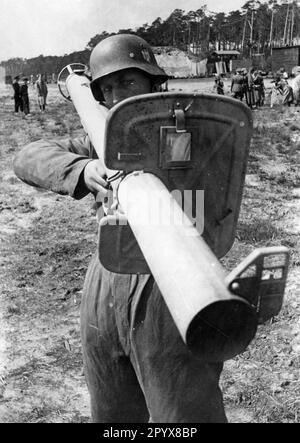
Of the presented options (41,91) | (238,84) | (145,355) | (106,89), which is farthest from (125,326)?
(41,91)

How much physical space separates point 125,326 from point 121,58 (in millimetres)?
1151

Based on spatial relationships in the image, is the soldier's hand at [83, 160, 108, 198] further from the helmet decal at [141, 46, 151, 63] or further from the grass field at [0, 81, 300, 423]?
the grass field at [0, 81, 300, 423]

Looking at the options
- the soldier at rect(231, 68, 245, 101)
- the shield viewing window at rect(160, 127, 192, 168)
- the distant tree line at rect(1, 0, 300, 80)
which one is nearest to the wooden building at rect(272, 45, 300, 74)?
the soldier at rect(231, 68, 245, 101)

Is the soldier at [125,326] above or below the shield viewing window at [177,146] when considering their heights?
below

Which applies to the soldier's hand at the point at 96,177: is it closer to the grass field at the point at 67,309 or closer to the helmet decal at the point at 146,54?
the helmet decal at the point at 146,54

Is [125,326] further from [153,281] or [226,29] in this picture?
[226,29]

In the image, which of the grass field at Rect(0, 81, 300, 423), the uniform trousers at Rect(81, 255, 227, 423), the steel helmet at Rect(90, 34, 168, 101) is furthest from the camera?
the grass field at Rect(0, 81, 300, 423)

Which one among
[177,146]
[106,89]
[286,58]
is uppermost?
[106,89]

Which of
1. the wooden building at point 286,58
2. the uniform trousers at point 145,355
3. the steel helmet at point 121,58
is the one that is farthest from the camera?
the wooden building at point 286,58

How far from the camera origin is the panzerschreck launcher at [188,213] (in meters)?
1.61

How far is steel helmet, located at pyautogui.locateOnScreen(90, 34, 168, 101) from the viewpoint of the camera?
8.46ft

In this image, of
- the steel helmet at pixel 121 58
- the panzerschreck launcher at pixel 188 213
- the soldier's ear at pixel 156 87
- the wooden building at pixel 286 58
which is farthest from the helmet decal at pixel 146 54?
the wooden building at pixel 286 58

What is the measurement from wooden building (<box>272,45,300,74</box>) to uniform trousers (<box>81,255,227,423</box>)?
46.6 m

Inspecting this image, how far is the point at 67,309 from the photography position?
606cm
